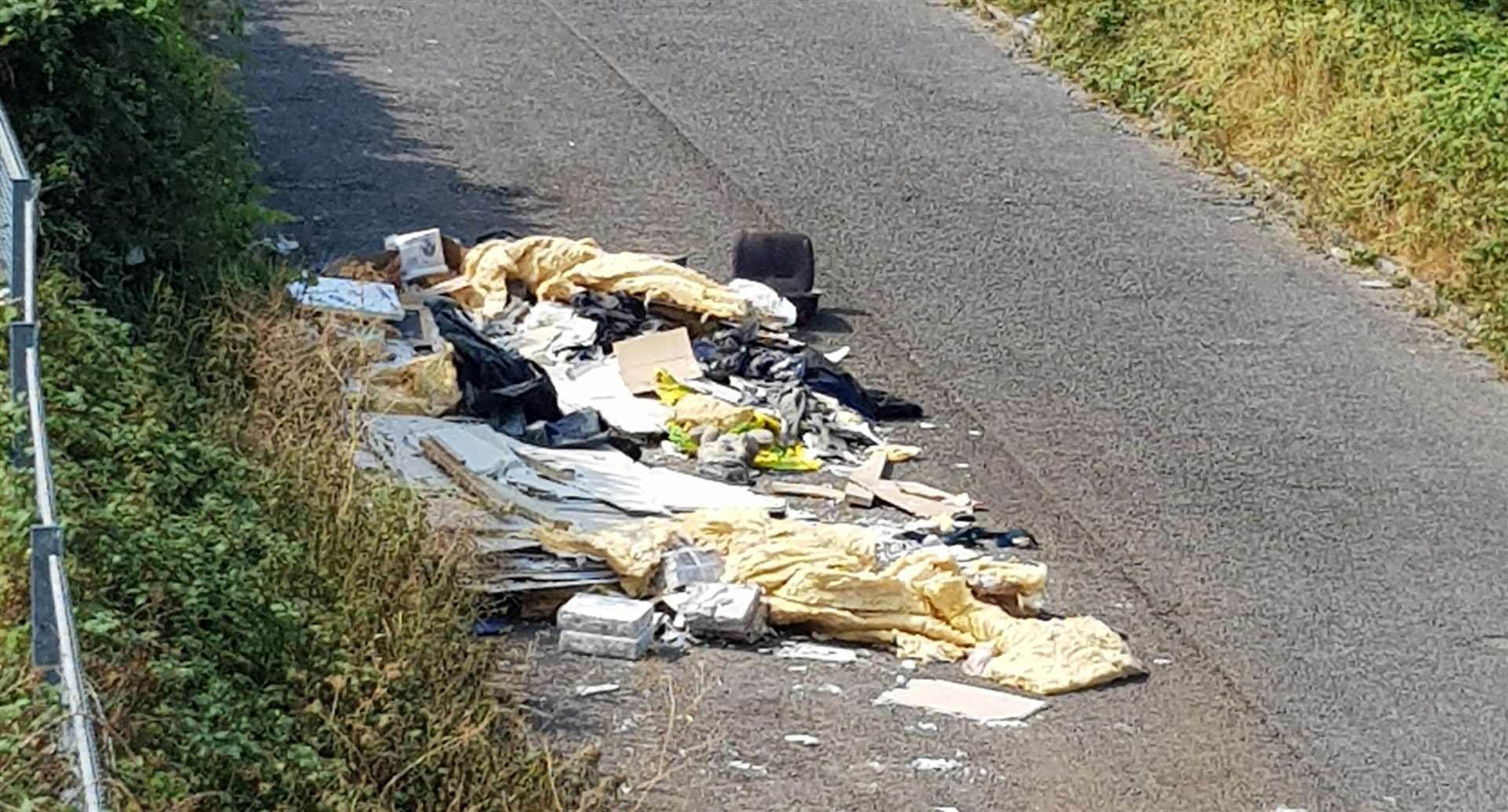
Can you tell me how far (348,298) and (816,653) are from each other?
2.89 metres

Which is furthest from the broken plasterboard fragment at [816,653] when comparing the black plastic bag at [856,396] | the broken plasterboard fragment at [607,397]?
the black plastic bag at [856,396]

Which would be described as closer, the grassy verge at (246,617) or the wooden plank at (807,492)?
the grassy verge at (246,617)

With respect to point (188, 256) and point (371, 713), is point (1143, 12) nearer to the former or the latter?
point (188, 256)

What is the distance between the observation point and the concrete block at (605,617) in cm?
716

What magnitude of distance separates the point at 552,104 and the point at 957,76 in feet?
9.88

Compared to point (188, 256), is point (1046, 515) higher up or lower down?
lower down

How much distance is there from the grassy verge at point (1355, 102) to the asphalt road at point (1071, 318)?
0.33 m

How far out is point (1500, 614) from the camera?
26.5 ft

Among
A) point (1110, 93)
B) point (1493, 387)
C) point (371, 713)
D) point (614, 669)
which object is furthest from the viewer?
point (1110, 93)

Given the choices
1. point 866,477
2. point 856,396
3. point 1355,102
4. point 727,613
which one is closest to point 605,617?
point 727,613

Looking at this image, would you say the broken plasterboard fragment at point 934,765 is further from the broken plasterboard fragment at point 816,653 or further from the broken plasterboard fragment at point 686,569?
the broken plasterboard fragment at point 686,569

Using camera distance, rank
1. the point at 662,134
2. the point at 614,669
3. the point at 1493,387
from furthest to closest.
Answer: the point at 662,134 < the point at 1493,387 < the point at 614,669

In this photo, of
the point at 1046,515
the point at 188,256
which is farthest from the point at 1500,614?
the point at 188,256

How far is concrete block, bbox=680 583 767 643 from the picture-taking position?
7281mm
